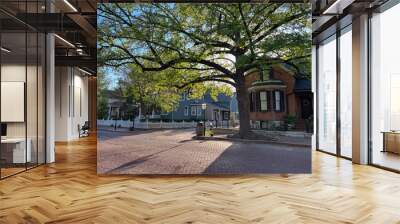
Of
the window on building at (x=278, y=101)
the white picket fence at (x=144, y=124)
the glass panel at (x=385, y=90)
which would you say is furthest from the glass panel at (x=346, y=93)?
the white picket fence at (x=144, y=124)

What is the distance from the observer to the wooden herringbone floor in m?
3.74

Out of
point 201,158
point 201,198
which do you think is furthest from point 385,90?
point 201,198

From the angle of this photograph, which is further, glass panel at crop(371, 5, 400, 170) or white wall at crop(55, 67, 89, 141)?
white wall at crop(55, 67, 89, 141)

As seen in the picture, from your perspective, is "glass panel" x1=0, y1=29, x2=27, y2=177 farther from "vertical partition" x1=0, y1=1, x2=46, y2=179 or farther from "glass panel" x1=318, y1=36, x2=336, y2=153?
"glass panel" x1=318, y1=36, x2=336, y2=153

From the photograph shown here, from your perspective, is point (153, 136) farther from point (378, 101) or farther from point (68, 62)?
Result: point (68, 62)

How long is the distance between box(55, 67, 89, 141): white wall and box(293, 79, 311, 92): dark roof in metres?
10.0

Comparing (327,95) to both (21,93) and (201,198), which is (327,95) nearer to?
(201,198)

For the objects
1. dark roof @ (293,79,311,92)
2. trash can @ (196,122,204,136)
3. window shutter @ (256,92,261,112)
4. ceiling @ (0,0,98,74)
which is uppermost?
ceiling @ (0,0,98,74)

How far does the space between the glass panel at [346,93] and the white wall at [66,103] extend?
998 centimetres

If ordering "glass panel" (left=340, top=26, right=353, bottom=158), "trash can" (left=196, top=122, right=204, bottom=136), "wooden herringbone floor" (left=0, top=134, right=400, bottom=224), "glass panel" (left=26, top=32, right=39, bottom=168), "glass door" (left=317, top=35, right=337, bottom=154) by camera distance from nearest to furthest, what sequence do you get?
"wooden herringbone floor" (left=0, top=134, right=400, bottom=224), "trash can" (left=196, top=122, right=204, bottom=136), "glass panel" (left=26, top=32, right=39, bottom=168), "glass panel" (left=340, top=26, right=353, bottom=158), "glass door" (left=317, top=35, right=337, bottom=154)

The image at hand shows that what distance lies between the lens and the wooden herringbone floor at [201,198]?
12.3ft

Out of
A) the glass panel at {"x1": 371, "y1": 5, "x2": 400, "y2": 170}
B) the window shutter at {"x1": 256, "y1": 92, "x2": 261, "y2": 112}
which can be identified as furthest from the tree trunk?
the glass panel at {"x1": 371, "y1": 5, "x2": 400, "y2": 170}

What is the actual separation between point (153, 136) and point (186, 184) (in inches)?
46.0

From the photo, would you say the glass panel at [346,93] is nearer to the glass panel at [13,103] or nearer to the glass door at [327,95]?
the glass door at [327,95]
